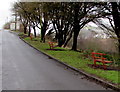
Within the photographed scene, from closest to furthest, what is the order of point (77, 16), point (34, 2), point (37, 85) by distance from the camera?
A: 1. point (37, 85)
2. point (77, 16)
3. point (34, 2)

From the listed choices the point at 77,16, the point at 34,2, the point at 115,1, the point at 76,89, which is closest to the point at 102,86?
the point at 76,89

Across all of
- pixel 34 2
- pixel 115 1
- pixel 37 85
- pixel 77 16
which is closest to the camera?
pixel 37 85

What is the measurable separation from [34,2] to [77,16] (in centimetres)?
707

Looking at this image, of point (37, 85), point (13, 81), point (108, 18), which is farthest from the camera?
point (108, 18)

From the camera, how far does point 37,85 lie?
245 inches

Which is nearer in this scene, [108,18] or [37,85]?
[37,85]

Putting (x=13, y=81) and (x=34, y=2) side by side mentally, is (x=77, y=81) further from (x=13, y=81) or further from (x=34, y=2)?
(x=34, y=2)

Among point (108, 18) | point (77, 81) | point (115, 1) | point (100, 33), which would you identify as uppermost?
point (115, 1)

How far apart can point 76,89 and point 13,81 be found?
2543 millimetres

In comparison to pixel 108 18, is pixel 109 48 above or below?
below

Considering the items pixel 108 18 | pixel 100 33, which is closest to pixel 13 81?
pixel 108 18

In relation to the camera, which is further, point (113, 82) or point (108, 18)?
point (108, 18)

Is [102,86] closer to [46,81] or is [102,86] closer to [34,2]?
[46,81]

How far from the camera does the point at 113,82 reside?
633 cm
